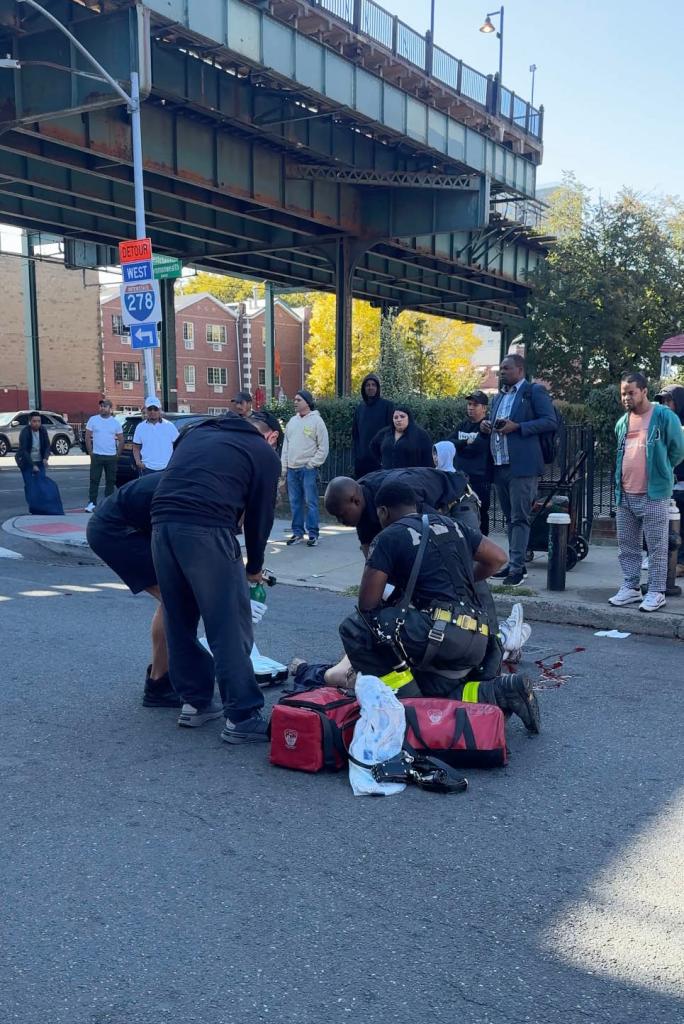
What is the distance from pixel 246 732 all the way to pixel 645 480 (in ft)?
13.8

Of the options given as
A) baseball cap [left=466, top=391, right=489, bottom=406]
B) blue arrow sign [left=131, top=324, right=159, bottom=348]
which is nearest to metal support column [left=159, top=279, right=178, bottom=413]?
blue arrow sign [left=131, top=324, right=159, bottom=348]

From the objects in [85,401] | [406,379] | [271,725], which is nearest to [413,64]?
[406,379]

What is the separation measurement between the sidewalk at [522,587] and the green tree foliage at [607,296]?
19935 millimetres

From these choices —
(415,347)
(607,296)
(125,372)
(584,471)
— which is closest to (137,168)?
(584,471)

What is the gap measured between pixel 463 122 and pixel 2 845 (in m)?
25.8

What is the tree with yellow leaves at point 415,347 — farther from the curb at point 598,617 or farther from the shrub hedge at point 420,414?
the curb at point 598,617

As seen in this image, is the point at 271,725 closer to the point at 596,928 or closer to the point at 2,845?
the point at 2,845

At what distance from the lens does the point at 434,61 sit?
24.9 meters

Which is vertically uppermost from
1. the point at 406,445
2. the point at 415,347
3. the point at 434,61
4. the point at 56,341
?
the point at 434,61

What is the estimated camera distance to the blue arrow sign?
13945 millimetres

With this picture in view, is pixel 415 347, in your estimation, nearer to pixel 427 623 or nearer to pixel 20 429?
pixel 20 429

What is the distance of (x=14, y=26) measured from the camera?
16203 millimetres

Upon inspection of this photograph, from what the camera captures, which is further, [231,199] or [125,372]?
[125,372]

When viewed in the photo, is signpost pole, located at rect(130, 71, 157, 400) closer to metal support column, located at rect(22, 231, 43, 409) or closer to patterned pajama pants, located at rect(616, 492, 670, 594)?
patterned pajama pants, located at rect(616, 492, 670, 594)
